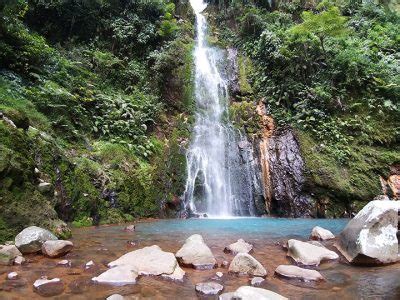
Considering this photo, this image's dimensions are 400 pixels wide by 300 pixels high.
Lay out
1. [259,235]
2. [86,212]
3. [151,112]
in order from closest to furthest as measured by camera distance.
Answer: [259,235]
[86,212]
[151,112]

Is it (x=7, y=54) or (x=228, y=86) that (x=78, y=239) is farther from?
(x=228, y=86)

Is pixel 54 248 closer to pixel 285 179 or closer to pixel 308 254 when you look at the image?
pixel 308 254

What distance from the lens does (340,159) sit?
12.5 meters

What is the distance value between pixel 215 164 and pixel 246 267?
27.7ft

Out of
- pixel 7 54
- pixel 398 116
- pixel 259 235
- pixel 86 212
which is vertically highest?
pixel 7 54

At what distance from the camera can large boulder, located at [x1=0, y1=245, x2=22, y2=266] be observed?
4523 millimetres

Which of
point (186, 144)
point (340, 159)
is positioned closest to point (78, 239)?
point (186, 144)

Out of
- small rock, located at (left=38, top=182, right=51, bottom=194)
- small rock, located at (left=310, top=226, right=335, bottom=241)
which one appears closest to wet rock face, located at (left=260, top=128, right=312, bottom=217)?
small rock, located at (left=310, top=226, right=335, bottom=241)

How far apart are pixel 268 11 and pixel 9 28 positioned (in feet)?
50.3

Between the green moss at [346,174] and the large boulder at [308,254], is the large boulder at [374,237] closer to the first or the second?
the large boulder at [308,254]

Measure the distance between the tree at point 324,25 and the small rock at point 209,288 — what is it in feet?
44.1

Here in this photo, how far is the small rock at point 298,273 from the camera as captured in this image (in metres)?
4.39

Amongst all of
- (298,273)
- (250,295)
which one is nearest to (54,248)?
(250,295)

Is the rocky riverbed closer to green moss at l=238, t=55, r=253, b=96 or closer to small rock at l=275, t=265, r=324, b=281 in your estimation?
small rock at l=275, t=265, r=324, b=281
